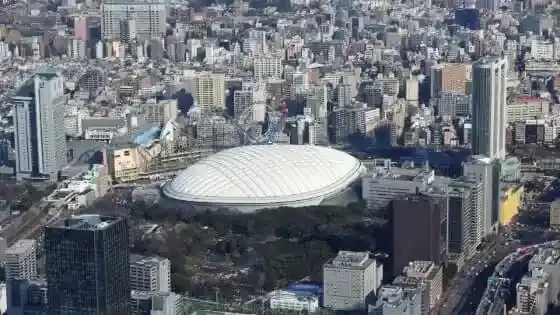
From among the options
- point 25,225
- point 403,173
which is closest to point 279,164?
point 403,173

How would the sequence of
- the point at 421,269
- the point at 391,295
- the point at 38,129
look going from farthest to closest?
1. the point at 38,129
2. the point at 421,269
3. the point at 391,295

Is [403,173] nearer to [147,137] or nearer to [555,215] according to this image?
[555,215]

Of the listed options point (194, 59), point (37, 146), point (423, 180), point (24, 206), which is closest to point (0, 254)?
point (24, 206)

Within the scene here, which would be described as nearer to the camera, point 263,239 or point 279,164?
point 263,239

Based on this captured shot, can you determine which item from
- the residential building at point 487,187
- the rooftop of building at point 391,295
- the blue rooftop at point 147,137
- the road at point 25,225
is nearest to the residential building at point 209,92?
the blue rooftop at point 147,137

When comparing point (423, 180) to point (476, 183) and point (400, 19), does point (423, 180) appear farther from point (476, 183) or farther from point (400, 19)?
point (400, 19)

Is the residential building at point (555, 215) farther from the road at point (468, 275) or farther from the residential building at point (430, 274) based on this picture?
the residential building at point (430, 274)

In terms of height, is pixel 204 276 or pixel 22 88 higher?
pixel 22 88
